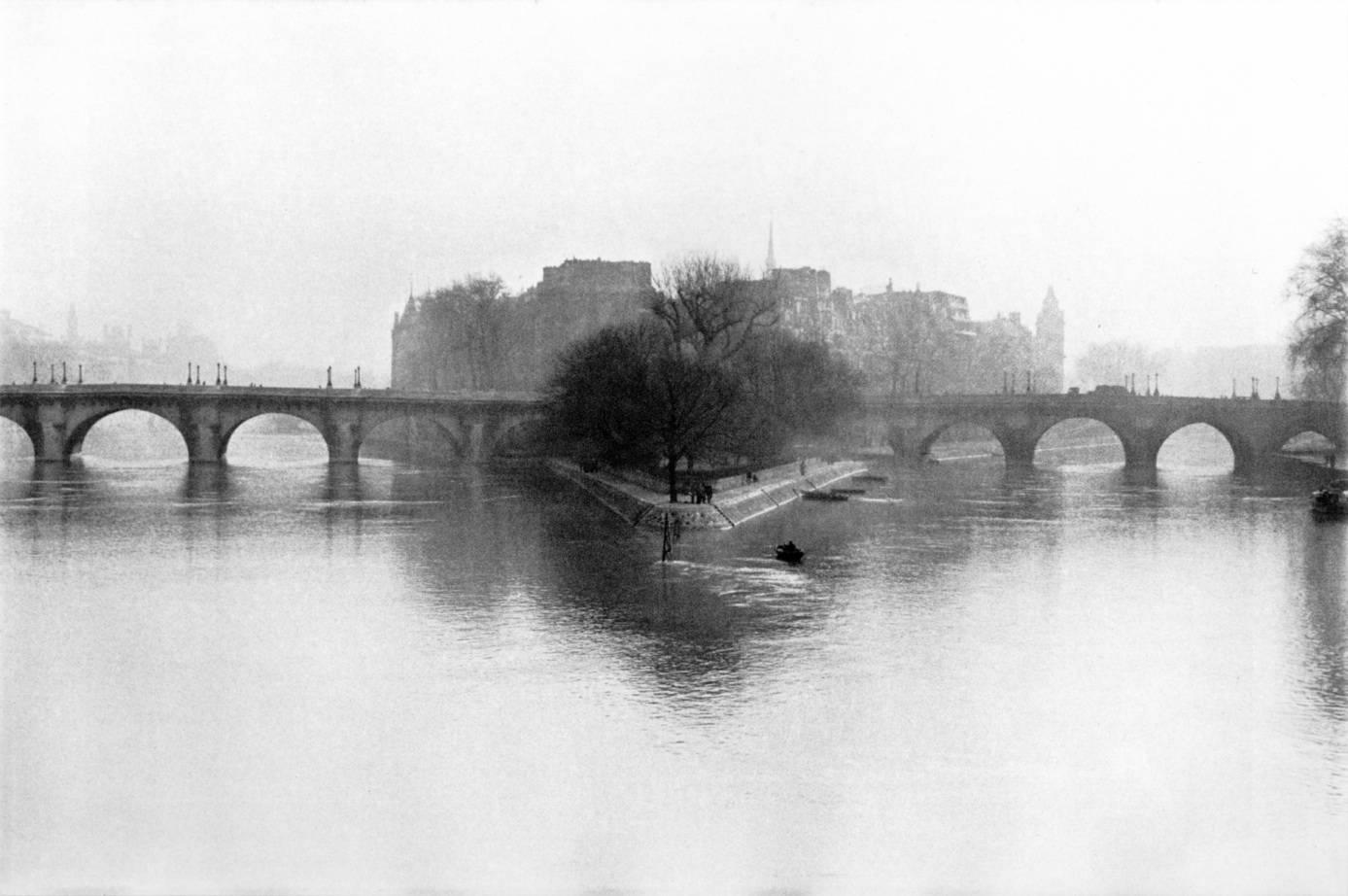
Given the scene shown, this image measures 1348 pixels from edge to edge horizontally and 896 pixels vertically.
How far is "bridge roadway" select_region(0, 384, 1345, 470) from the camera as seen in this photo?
313ft

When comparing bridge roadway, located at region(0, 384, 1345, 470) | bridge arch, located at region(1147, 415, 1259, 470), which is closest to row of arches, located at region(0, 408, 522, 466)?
bridge roadway, located at region(0, 384, 1345, 470)

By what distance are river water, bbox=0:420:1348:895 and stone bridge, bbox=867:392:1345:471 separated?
51404 millimetres

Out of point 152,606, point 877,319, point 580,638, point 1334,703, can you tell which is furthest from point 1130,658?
point 877,319

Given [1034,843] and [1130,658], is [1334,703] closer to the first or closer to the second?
[1130,658]

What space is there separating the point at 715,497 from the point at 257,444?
11162cm

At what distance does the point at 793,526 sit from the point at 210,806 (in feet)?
129

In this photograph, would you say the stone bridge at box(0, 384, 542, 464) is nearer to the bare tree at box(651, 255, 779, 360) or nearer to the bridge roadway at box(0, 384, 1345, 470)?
the bridge roadway at box(0, 384, 1345, 470)

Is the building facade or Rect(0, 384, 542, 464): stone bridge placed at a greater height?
the building facade

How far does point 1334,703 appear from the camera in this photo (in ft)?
81.1

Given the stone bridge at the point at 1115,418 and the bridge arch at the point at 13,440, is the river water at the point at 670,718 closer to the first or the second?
the stone bridge at the point at 1115,418

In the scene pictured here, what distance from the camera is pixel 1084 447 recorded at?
158 metres

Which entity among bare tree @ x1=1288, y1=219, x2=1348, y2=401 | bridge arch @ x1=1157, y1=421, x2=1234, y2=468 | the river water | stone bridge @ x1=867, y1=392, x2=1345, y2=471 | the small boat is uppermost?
bare tree @ x1=1288, y1=219, x2=1348, y2=401

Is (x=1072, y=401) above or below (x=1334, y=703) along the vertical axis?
above

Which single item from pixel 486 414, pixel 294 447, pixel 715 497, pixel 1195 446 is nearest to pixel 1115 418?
pixel 486 414
